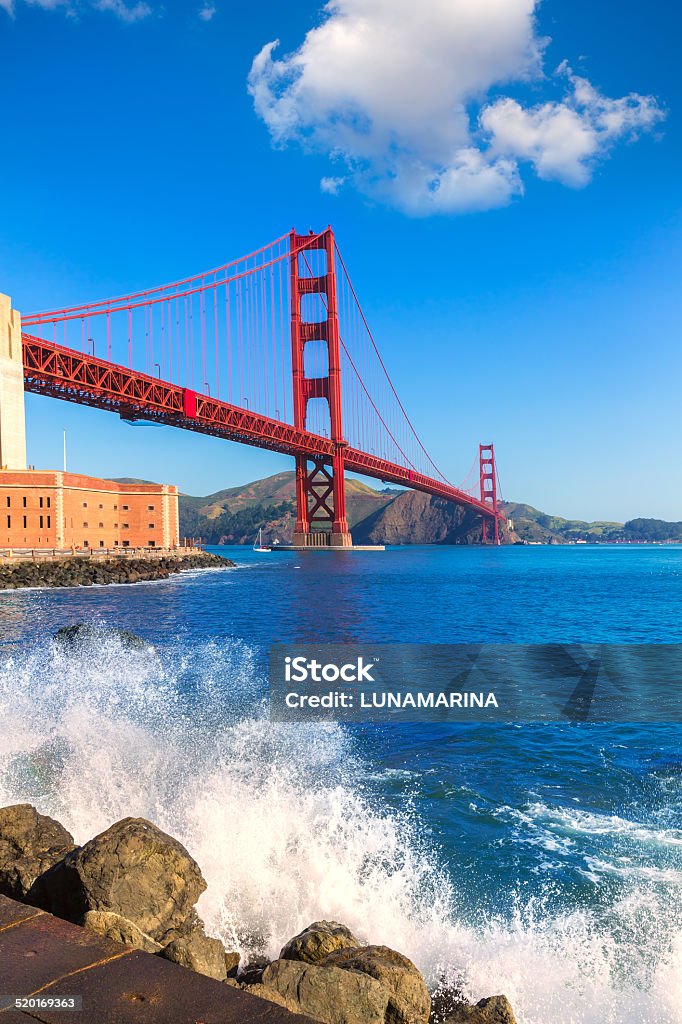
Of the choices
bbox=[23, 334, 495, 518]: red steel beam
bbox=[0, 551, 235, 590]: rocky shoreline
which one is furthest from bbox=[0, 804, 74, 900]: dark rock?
bbox=[23, 334, 495, 518]: red steel beam

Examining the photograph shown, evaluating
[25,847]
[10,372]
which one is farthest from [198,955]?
[10,372]

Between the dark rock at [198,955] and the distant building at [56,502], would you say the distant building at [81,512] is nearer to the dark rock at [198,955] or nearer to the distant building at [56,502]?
the distant building at [56,502]

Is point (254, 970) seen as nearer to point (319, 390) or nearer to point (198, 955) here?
point (198, 955)

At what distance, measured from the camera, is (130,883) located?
4203 millimetres

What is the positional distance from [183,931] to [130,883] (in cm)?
40

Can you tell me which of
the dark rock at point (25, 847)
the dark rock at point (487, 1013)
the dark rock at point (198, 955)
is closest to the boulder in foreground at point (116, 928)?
the dark rock at point (198, 955)

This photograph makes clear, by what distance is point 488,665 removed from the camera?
14.2 m

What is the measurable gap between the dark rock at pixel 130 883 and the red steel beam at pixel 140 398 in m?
41.3

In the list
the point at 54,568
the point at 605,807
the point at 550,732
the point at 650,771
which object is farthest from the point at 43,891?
the point at 54,568

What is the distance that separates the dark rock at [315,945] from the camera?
3.92 meters

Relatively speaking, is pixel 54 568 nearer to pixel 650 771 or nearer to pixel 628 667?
pixel 628 667

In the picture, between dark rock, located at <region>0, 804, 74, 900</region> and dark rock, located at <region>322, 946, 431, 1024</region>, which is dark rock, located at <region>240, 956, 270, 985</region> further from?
dark rock, located at <region>0, 804, 74, 900</region>

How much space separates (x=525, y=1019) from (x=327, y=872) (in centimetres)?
176

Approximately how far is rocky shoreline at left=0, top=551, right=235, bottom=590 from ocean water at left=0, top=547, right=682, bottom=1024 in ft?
76.9
